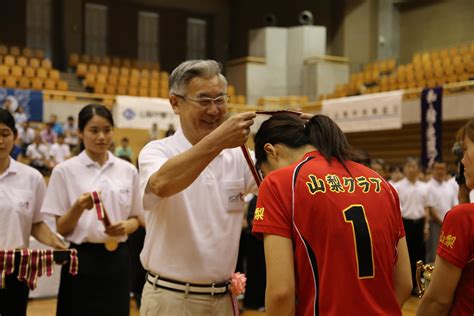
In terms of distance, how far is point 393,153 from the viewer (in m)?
16.9

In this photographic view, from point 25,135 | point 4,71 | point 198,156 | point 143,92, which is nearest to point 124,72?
point 143,92

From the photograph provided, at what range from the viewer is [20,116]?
14789mm

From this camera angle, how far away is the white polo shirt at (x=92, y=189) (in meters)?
3.86

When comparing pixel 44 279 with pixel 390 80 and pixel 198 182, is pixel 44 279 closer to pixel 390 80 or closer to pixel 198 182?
pixel 198 182

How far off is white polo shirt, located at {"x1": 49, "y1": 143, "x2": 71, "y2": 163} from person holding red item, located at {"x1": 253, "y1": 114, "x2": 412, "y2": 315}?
12.5 m

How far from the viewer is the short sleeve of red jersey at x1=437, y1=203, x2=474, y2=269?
217 centimetres

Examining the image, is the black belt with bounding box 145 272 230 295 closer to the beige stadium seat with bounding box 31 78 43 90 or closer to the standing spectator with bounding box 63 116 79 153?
the standing spectator with bounding box 63 116 79 153

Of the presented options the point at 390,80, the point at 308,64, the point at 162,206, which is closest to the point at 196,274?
the point at 162,206

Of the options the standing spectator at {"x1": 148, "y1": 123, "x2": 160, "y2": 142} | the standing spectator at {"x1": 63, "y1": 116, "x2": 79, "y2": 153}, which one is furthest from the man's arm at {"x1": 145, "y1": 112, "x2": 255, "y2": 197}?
the standing spectator at {"x1": 148, "y1": 123, "x2": 160, "y2": 142}

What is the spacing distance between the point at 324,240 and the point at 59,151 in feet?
42.1

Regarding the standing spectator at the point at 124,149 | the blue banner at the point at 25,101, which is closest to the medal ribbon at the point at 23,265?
the standing spectator at the point at 124,149

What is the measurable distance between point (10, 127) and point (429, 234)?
7328 mm

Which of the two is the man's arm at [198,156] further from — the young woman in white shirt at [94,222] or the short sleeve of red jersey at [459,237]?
the young woman in white shirt at [94,222]

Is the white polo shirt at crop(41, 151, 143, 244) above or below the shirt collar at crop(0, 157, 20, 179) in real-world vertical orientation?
below
